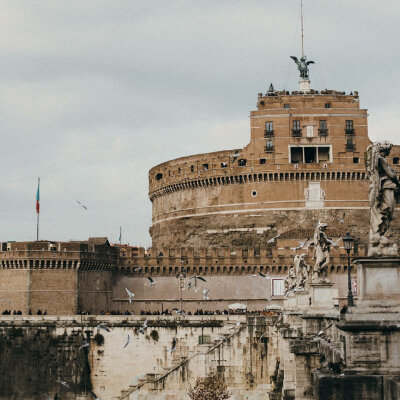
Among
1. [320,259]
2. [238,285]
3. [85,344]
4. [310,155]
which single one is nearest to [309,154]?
[310,155]

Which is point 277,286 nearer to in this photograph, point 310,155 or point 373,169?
point 310,155

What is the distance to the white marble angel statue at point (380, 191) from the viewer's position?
11.2 meters

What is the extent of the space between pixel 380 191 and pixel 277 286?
49784 mm

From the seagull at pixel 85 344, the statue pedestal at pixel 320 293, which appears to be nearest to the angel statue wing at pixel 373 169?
the statue pedestal at pixel 320 293

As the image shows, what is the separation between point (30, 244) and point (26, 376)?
10035mm

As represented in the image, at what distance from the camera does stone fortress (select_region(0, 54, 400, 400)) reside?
1187 centimetres

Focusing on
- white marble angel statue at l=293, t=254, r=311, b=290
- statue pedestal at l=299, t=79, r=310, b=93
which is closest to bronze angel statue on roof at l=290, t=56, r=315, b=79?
statue pedestal at l=299, t=79, r=310, b=93

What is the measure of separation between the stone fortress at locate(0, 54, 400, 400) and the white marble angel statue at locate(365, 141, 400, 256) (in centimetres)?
9

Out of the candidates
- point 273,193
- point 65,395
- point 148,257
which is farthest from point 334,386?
point 273,193

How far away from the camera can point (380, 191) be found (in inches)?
445

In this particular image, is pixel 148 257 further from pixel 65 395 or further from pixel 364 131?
pixel 364 131

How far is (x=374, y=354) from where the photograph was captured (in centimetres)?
1066

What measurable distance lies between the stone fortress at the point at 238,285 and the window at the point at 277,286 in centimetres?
19

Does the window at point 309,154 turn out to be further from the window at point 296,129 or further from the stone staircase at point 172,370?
the stone staircase at point 172,370
